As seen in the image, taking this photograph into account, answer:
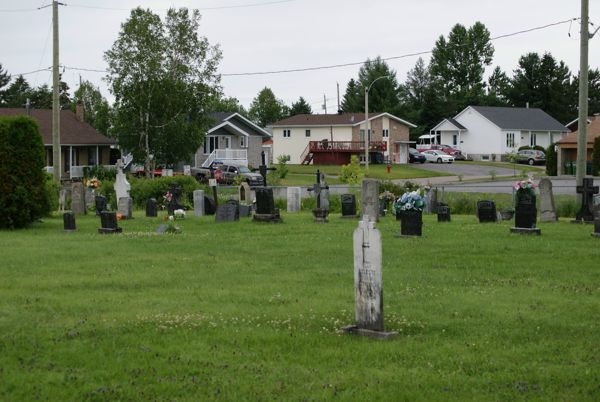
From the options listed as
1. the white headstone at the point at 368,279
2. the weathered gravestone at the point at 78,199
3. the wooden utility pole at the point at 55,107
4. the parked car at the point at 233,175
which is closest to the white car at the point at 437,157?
the parked car at the point at 233,175

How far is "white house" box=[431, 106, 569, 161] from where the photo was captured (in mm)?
91688

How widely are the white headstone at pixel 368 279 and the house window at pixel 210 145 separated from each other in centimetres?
6568

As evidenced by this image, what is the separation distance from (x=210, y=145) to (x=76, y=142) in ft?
56.0

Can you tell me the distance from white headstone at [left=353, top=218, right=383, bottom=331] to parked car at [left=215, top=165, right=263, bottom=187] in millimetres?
44537

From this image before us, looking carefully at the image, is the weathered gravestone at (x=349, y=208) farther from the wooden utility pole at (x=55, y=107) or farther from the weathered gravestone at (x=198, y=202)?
the wooden utility pole at (x=55, y=107)

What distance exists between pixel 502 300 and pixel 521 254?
212 inches

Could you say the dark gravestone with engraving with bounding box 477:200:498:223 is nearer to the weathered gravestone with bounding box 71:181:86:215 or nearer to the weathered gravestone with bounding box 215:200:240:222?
the weathered gravestone with bounding box 215:200:240:222

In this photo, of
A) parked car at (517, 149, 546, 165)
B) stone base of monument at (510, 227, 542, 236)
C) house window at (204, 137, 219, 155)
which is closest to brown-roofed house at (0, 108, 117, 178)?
house window at (204, 137, 219, 155)

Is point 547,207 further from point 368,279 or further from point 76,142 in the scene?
point 76,142

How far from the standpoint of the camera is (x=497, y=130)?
299 ft

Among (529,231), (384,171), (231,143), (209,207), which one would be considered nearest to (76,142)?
(231,143)

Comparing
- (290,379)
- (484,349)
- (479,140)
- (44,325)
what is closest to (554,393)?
(484,349)

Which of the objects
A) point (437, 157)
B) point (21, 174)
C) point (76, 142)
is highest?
point (76, 142)

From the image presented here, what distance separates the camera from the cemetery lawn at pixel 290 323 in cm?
810
